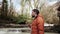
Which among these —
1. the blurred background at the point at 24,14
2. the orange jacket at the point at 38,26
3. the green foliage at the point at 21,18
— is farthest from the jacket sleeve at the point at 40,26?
the green foliage at the point at 21,18

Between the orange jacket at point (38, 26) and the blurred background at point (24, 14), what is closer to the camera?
the orange jacket at point (38, 26)

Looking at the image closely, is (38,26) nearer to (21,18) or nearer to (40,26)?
(40,26)

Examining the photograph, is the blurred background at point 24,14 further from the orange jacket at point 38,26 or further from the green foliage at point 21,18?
the orange jacket at point 38,26

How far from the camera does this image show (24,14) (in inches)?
277

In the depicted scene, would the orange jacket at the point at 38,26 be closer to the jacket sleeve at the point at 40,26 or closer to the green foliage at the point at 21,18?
the jacket sleeve at the point at 40,26

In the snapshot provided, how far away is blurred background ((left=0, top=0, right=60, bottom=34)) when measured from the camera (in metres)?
Answer: 6.91

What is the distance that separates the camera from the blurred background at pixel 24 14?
22.7ft

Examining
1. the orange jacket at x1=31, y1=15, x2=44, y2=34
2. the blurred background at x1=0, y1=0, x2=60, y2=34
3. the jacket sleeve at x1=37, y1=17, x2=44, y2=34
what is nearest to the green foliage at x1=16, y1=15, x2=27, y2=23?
→ the blurred background at x1=0, y1=0, x2=60, y2=34

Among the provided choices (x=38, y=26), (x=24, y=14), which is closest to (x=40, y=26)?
(x=38, y=26)

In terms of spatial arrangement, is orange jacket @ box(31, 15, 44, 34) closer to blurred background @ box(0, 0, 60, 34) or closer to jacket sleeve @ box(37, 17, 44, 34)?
jacket sleeve @ box(37, 17, 44, 34)

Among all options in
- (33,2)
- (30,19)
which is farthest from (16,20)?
(33,2)

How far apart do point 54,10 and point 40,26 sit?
10.5 feet

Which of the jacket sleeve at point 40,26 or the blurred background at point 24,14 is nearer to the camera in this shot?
the jacket sleeve at point 40,26

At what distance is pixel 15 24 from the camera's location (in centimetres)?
694
